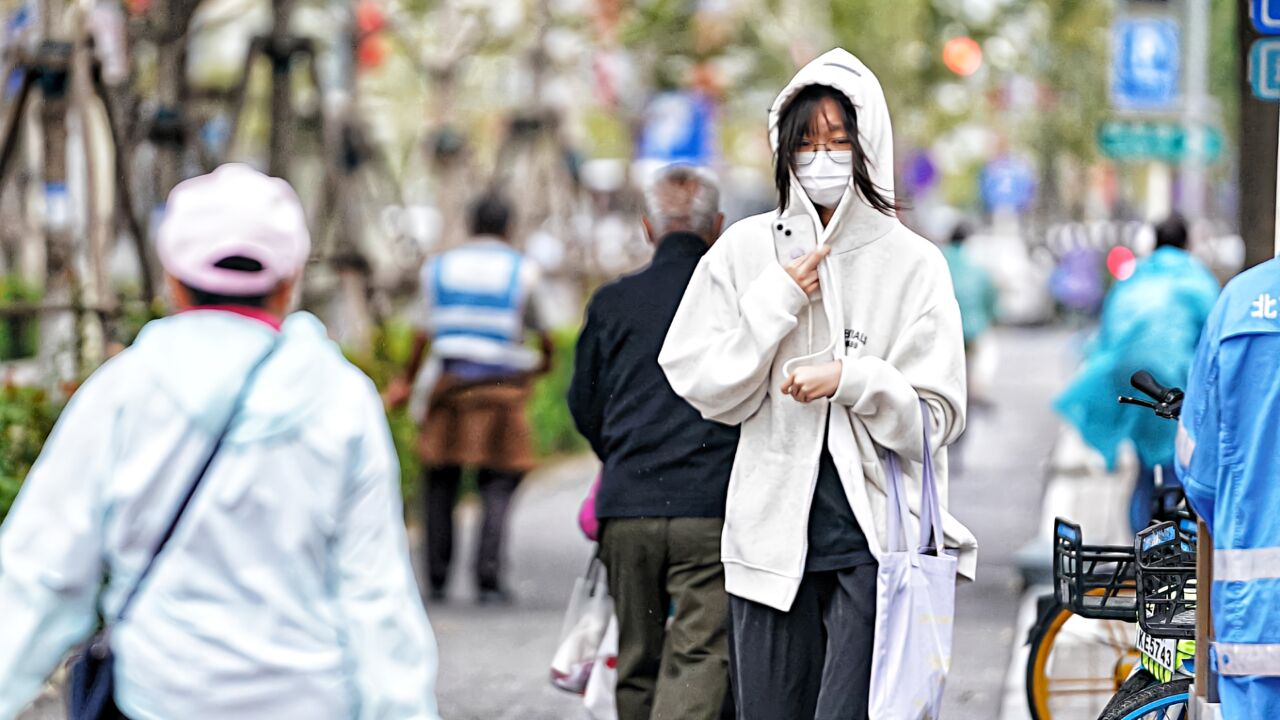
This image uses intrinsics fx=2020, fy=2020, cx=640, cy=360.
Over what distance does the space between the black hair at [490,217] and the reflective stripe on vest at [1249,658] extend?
5883mm

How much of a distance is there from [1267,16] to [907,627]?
3210 millimetres

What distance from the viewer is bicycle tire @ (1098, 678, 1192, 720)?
4.77m

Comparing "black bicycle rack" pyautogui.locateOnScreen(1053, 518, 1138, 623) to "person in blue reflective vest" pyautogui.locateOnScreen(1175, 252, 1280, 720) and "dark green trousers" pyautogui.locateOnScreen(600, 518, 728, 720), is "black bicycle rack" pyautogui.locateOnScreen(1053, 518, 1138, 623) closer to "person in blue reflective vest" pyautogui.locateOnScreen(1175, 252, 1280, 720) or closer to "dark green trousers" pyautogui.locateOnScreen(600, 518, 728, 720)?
"dark green trousers" pyautogui.locateOnScreen(600, 518, 728, 720)

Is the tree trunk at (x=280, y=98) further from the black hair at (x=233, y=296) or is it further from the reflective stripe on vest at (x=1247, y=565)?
the reflective stripe on vest at (x=1247, y=565)

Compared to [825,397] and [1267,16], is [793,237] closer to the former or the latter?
[825,397]

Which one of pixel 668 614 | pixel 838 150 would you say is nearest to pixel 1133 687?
pixel 668 614

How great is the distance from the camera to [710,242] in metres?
5.79

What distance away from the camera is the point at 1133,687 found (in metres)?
5.03

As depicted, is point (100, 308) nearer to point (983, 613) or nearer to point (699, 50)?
point (983, 613)

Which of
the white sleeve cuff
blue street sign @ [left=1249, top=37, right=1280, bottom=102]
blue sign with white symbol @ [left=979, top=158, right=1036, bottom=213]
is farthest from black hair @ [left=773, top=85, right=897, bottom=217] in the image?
blue sign with white symbol @ [left=979, top=158, right=1036, bottom=213]

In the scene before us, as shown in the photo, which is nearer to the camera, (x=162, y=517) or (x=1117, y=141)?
(x=162, y=517)

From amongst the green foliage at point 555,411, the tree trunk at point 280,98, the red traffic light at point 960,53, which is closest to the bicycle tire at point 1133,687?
the tree trunk at point 280,98

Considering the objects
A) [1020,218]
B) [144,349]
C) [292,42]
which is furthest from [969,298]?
[1020,218]

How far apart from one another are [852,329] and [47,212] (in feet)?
19.3
